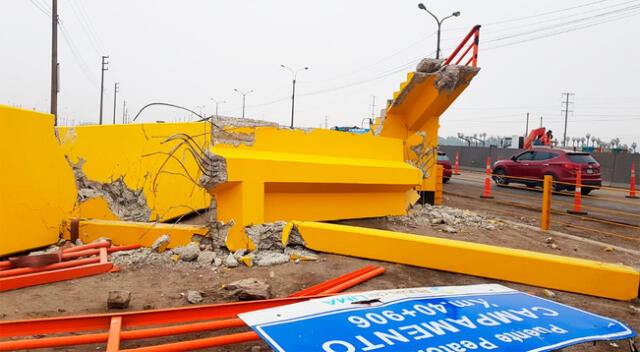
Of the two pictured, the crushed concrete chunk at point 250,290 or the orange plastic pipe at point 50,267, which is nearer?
the crushed concrete chunk at point 250,290

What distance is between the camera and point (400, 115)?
869cm

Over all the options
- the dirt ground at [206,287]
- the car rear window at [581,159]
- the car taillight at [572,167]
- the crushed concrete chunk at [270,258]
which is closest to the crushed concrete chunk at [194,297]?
the dirt ground at [206,287]

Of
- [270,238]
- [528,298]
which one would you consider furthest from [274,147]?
[528,298]

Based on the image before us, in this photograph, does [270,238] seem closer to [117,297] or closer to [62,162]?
[117,297]

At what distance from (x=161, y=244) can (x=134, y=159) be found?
185 centimetres

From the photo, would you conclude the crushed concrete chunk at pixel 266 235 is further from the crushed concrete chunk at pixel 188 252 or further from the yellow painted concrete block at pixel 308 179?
the crushed concrete chunk at pixel 188 252

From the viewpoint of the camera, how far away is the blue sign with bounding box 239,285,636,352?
59.2 inches

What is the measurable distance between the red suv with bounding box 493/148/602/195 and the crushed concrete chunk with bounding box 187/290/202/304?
12607 mm

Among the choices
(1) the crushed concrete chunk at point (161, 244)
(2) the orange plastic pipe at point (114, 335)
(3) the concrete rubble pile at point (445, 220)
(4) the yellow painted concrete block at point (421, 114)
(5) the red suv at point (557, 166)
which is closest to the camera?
(2) the orange plastic pipe at point (114, 335)

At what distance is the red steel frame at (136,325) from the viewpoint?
2.33 m

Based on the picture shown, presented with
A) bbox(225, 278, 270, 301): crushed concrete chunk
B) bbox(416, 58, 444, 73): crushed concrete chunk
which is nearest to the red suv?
bbox(416, 58, 444, 73): crushed concrete chunk

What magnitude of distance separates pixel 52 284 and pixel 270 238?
220 centimetres

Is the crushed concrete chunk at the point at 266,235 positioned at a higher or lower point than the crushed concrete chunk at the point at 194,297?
higher

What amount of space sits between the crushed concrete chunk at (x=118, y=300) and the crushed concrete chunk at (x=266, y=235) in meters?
1.60
